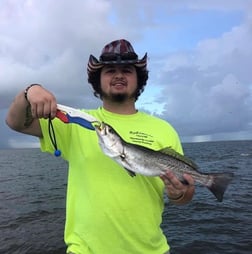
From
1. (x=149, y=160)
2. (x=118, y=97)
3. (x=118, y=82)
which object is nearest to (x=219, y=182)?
(x=149, y=160)

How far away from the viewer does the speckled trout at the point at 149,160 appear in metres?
4.23

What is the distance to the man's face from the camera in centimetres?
487

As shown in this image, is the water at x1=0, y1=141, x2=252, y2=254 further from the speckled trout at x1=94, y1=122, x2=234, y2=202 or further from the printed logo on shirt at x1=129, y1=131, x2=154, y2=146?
the printed logo on shirt at x1=129, y1=131, x2=154, y2=146

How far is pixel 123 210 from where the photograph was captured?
13.9ft

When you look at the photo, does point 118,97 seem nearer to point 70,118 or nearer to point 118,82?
point 118,82

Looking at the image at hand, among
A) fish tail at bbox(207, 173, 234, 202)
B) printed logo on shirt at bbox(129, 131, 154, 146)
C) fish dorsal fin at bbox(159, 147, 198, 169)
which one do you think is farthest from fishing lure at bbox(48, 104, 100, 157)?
fish tail at bbox(207, 173, 234, 202)

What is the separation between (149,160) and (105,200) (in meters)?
0.69

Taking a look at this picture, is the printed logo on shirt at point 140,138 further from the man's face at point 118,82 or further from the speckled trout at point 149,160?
the man's face at point 118,82

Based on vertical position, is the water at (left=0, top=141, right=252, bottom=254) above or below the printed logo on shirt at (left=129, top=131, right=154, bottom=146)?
below

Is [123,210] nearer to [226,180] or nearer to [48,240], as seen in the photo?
[226,180]

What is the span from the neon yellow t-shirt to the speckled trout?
173 mm

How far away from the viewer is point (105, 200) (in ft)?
13.8

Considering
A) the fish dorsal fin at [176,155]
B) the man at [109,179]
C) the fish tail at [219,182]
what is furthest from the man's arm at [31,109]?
the fish tail at [219,182]

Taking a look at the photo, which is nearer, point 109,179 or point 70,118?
point 70,118
